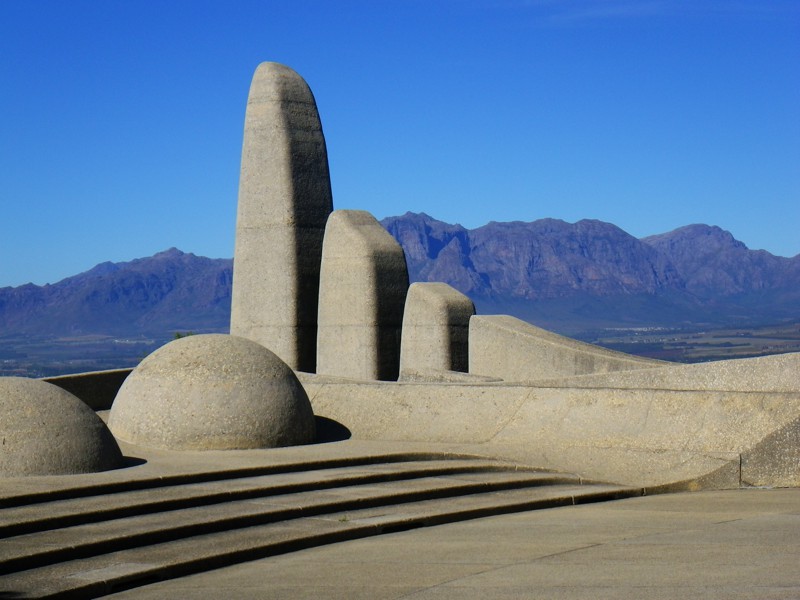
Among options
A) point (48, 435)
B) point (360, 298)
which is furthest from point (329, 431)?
point (360, 298)

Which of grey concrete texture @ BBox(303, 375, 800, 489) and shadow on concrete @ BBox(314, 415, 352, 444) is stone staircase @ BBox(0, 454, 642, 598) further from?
shadow on concrete @ BBox(314, 415, 352, 444)

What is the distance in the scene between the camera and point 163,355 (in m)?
13.2

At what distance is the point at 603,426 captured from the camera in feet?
41.4

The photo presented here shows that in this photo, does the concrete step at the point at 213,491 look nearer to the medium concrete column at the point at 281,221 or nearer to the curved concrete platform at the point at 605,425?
the curved concrete platform at the point at 605,425

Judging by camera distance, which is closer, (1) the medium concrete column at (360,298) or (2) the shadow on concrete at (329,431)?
(2) the shadow on concrete at (329,431)

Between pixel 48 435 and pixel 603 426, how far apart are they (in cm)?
572

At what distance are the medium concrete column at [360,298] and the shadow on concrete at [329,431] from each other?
17.4ft

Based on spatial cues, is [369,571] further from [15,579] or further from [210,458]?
[210,458]

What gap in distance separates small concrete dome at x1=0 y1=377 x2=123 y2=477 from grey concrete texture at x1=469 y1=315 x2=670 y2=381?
29.1 feet

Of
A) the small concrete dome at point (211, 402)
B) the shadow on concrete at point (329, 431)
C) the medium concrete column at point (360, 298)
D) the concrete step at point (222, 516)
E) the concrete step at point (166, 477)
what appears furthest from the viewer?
the medium concrete column at point (360, 298)

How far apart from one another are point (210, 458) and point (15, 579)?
3.88m

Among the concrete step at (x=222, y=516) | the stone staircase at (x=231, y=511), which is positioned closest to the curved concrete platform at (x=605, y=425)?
the stone staircase at (x=231, y=511)

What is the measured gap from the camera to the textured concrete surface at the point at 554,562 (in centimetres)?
743

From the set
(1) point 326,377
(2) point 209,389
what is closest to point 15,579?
(2) point 209,389
